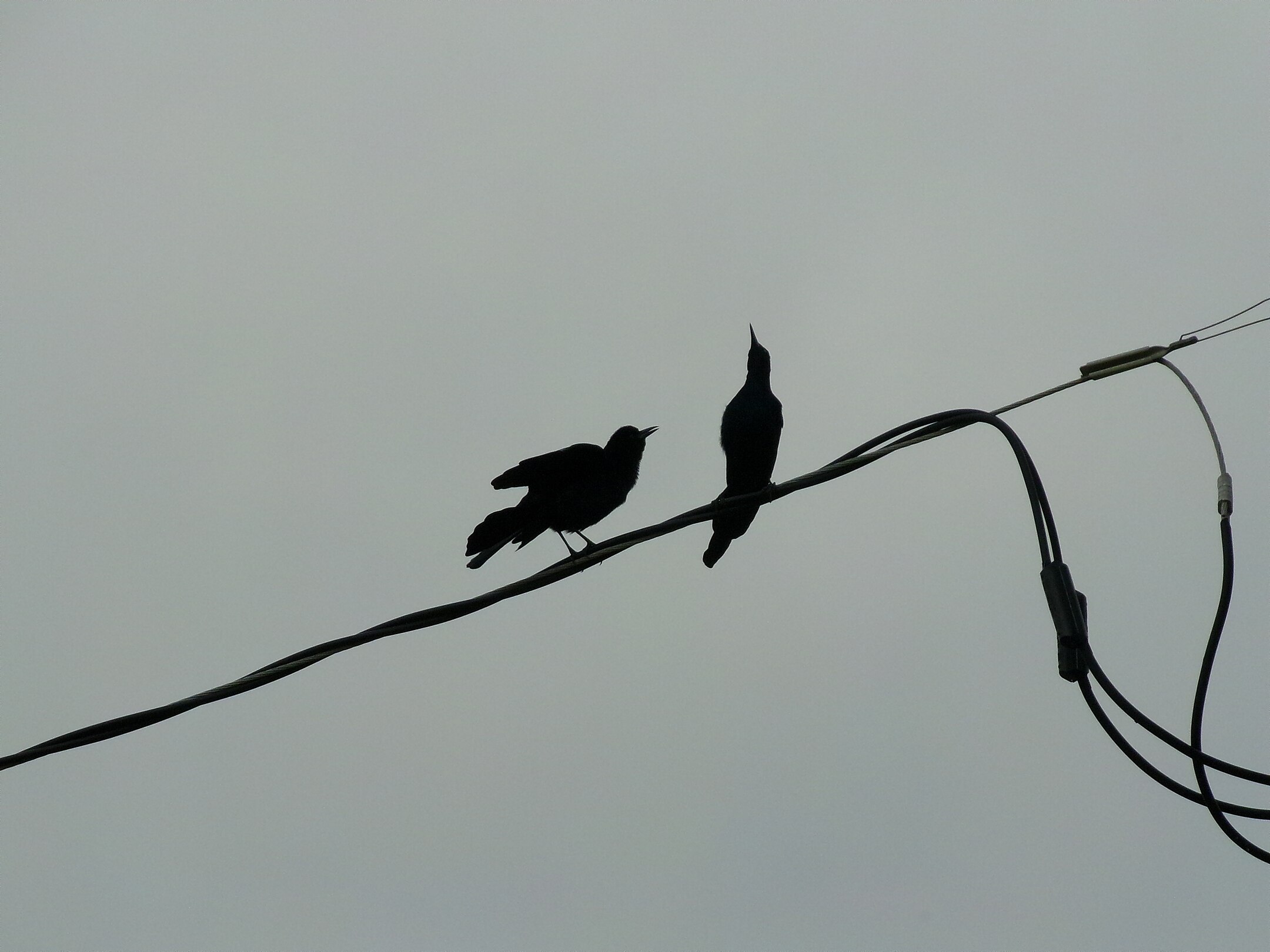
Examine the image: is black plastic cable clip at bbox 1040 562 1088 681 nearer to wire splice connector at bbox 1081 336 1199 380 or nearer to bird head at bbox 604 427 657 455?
wire splice connector at bbox 1081 336 1199 380

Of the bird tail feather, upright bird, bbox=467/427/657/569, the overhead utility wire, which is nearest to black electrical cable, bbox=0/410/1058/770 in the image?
the overhead utility wire

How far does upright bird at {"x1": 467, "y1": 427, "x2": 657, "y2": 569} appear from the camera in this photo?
5758 mm

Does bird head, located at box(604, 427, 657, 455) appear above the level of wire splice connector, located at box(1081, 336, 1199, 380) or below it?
above

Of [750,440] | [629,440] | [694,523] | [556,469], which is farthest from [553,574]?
[750,440]

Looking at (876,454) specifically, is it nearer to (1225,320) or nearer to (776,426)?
(1225,320)

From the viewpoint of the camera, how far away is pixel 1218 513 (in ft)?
11.0

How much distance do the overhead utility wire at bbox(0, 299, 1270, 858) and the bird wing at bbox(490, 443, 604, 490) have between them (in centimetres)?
179

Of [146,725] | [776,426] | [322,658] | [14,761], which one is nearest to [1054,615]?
[322,658]

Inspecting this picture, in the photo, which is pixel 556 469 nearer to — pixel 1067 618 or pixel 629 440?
pixel 629 440

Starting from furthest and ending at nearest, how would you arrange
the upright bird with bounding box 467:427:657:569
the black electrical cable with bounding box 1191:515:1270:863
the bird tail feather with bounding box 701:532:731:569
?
1. the bird tail feather with bounding box 701:532:731:569
2. the upright bird with bounding box 467:427:657:569
3. the black electrical cable with bounding box 1191:515:1270:863

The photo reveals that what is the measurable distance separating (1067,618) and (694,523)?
1303 millimetres

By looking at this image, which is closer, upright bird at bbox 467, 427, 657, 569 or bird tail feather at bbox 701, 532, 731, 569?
upright bird at bbox 467, 427, 657, 569

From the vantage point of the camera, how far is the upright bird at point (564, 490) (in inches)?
227

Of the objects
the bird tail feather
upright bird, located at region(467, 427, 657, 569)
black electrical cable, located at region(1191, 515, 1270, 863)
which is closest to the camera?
black electrical cable, located at region(1191, 515, 1270, 863)
